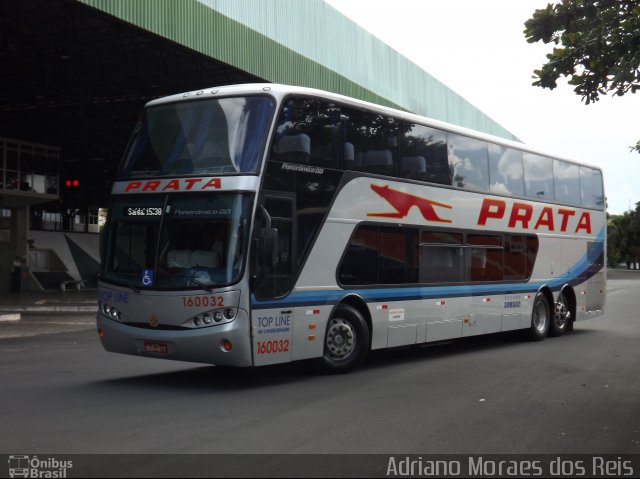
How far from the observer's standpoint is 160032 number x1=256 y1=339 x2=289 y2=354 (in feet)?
30.7

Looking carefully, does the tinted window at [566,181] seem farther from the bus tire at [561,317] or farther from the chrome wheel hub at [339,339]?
the chrome wheel hub at [339,339]

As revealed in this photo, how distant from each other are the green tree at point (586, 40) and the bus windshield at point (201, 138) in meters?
3.56

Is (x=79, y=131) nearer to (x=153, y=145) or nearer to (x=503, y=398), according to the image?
(x=153, y=145)

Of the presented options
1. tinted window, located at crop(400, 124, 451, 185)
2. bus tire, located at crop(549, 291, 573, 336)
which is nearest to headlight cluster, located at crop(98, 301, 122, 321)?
tinted window, located at crop(400, 124, 451, 185)

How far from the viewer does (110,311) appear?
1001cm

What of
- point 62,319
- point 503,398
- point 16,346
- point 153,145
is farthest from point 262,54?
point 503,398

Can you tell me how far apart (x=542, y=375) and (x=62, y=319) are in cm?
1608

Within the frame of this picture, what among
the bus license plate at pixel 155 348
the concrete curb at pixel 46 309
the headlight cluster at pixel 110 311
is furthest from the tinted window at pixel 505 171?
the concrete curb at pixel 46 309

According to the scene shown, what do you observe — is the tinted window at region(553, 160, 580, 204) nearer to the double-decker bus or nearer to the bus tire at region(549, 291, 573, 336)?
the bus tire at region(549, 291, 573, 336)

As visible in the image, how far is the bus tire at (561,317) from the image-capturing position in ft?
55.6

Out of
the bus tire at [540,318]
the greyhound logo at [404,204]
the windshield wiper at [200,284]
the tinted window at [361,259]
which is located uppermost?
the greyhound logo at [404,204]

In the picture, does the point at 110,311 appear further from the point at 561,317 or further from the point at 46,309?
the point at 46,309

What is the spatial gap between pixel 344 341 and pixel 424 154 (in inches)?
146

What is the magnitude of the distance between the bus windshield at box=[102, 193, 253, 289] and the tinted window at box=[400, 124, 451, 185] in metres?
3.88
